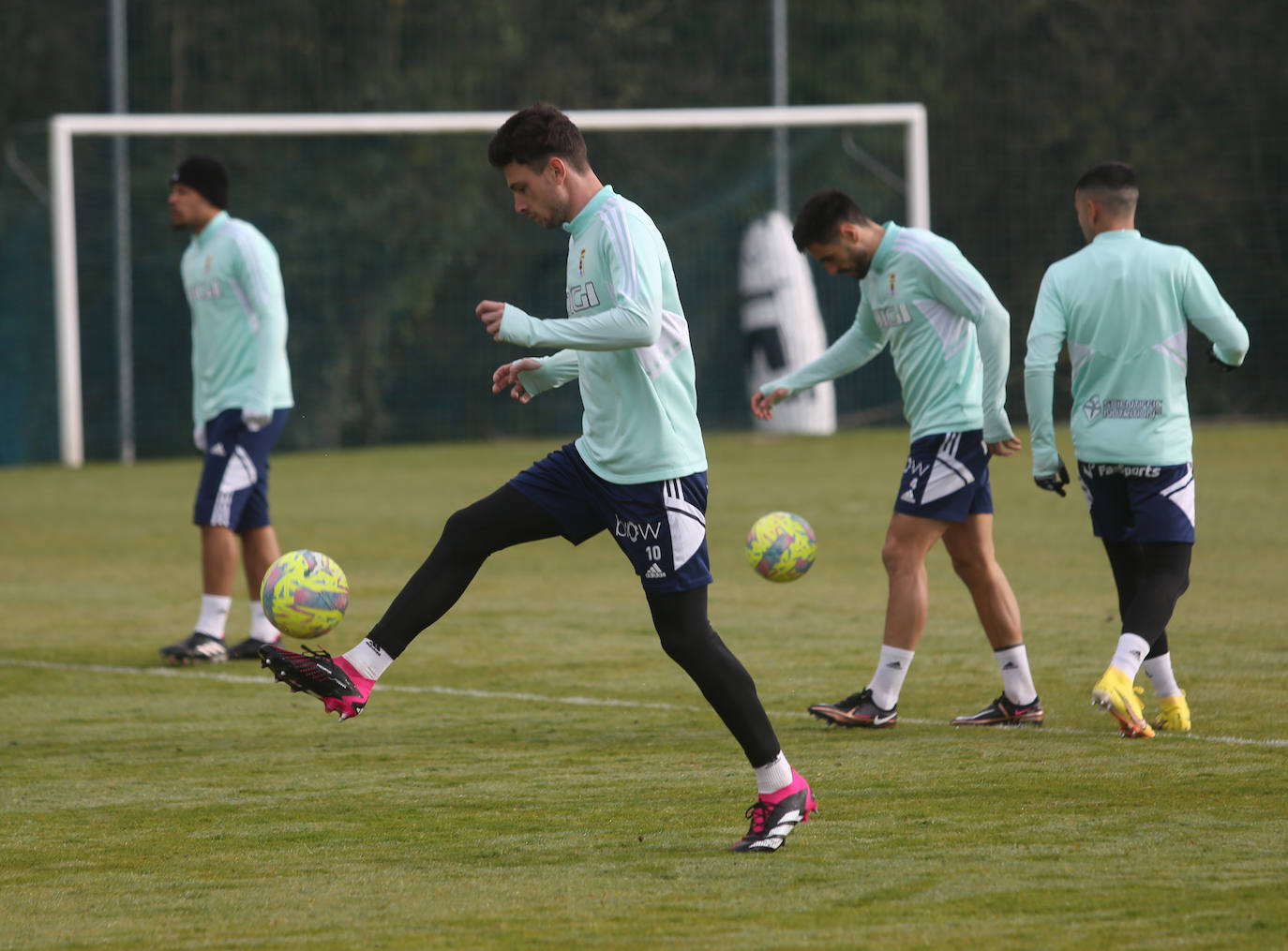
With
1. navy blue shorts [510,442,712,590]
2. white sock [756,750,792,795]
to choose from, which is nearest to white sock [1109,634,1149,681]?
white sock [756,750,792,795]

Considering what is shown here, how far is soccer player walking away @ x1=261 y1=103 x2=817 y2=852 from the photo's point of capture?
518 centimetres

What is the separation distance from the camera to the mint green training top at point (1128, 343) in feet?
22.2

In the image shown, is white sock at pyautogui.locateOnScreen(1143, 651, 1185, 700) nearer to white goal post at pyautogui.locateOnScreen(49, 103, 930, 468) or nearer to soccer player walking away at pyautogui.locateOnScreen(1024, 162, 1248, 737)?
soccer player walking away at pyautogui.locateOnScreen(1024, 162, 1248, 737)

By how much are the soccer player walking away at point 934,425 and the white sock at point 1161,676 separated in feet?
1.49

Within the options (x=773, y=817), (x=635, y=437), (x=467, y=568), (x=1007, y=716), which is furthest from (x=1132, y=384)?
(x=467, y=568)

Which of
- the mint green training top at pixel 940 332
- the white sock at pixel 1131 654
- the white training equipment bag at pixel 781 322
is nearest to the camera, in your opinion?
the white sock at pixel 1131 654

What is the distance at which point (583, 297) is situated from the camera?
537 cm

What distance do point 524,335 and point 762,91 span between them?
21394mm

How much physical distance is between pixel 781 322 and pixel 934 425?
16125 millimetres

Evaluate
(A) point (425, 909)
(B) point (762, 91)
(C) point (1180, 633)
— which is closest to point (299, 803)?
(A) point (425, 909)

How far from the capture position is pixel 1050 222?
86.9ft

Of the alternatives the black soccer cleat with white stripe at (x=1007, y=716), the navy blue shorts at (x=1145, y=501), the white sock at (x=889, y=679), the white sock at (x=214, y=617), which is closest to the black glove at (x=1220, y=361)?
the navy blue shorts at (x=1145, y=501)

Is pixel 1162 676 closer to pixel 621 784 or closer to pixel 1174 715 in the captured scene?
pixel 1174 715

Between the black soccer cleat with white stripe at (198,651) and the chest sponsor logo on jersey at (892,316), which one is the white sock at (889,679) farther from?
the black soccer cleat with white stripe at (198,651)
